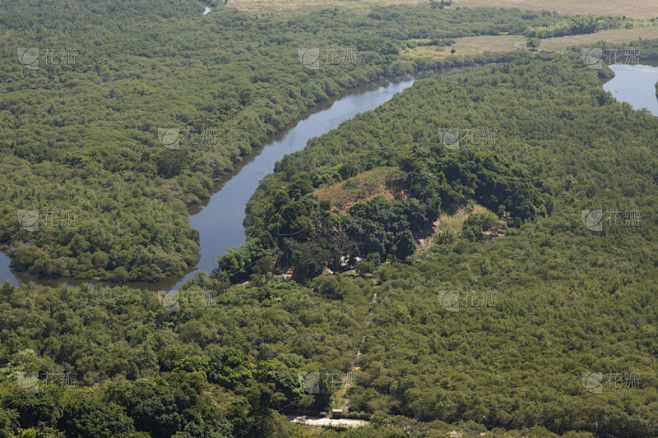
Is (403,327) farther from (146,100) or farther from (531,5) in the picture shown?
(531,5)

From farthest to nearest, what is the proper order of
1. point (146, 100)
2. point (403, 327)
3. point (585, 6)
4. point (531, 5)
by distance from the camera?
point (531, 5) → point (585, 6) → point (146, 100) → point (403, 327)

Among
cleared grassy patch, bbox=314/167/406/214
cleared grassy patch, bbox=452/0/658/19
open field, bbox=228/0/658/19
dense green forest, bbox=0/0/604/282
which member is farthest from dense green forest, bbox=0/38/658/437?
open field, bbox=228/0/658/19

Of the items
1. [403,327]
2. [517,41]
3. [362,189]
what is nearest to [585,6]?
[517,41]

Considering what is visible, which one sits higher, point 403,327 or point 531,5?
point 531,5

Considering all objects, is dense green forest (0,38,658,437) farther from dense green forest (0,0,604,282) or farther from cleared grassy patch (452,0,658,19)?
cleared grassy patch (452,0,658,19)

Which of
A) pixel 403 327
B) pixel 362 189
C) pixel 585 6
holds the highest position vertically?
pixel 585 6

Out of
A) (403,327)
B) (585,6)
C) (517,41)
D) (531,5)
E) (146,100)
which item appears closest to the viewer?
(403,327)

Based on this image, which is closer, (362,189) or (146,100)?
(362,189)
